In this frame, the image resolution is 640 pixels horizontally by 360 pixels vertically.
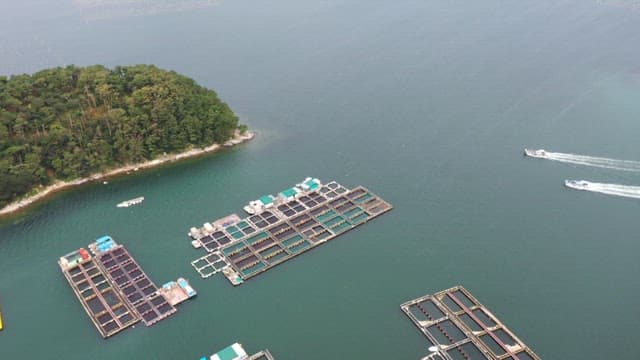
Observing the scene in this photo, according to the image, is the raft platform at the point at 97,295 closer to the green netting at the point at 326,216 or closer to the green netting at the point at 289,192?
the green netting at the point at 289,192

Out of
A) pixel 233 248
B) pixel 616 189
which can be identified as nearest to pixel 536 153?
pixel 616 189

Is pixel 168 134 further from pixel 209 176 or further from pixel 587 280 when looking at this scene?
pixel 587 280

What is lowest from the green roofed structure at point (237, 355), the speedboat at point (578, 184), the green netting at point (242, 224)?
the speedboat at point (578, 184)

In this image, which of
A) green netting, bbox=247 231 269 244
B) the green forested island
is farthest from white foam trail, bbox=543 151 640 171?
the green forested island

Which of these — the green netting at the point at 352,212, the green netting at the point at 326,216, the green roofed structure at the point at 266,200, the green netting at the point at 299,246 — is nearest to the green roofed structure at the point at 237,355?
the green netting at the point at 299,246

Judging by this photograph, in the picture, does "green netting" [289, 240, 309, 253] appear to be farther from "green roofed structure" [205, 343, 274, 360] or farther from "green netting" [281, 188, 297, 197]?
"green roofed structure" [205, 343, 274, 360]

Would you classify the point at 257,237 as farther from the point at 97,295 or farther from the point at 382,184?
the point at 382,184
